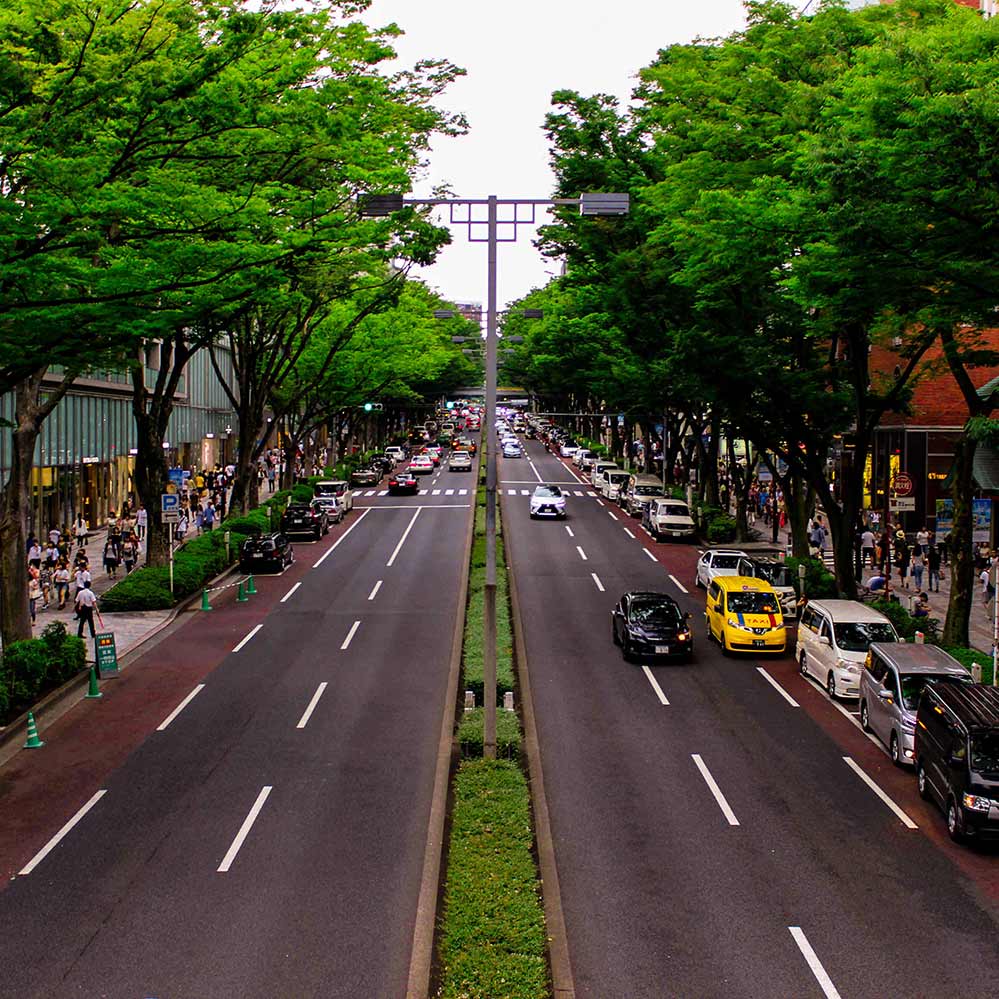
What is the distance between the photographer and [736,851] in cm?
1503

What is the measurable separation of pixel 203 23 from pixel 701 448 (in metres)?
36.2

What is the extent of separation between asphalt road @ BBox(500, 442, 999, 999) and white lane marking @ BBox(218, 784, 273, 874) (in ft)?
14.0

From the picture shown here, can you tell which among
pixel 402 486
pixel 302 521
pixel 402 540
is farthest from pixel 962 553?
pixel 402 486

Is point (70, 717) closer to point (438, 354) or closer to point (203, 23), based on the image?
point (203, 23)

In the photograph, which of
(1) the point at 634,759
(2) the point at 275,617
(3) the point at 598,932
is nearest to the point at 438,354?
(2) the point at 275,617

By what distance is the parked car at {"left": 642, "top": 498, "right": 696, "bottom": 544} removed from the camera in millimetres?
49750

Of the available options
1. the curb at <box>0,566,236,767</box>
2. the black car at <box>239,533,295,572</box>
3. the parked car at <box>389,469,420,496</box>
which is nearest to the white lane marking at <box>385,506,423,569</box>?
the black car at <box>239,533,295,572</box>

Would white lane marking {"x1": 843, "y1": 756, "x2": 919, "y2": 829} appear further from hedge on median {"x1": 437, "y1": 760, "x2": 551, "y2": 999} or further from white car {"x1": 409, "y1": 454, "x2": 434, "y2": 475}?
white car {"x1": 409, "y1": 454, "x2": 434, "y2": 475}

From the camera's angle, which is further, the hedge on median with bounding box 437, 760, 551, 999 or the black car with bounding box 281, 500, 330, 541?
the black car with bounding box 281, 500, 330, 541

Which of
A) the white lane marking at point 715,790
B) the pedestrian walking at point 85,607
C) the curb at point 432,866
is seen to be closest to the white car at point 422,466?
the pedestrian walking at point 85,607

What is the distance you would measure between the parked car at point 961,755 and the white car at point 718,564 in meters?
18.7

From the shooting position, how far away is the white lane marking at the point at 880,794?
16281 millimetres

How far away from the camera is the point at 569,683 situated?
2492 cm

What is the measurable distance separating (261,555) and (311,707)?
1920cm
